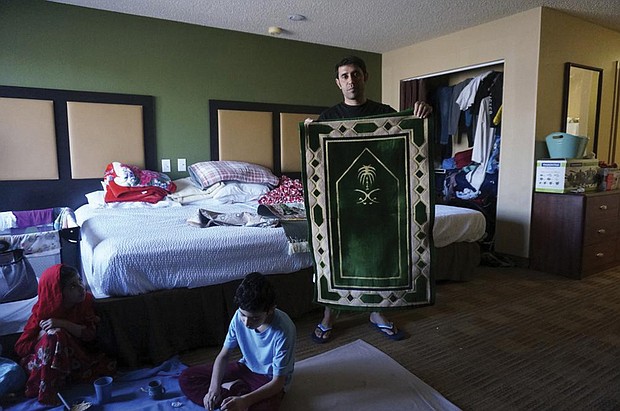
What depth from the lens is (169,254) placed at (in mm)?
1997

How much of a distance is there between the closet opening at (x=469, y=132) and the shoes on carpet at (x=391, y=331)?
6.43ft

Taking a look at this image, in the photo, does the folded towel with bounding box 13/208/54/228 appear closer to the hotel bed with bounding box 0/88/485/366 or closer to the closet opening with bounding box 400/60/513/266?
the hotel bed with bounding box 0/88/485/366

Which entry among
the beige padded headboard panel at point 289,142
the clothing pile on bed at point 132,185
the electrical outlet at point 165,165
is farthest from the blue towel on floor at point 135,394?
the beige padded headboard panel at point 289,142

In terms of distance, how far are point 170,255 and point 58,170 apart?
6.39 feet

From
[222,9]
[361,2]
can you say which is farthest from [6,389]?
[361,2]

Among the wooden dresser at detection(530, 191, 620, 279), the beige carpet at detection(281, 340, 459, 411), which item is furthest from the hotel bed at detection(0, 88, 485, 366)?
the wooden dresser at detection(530, 191, 620, 279)

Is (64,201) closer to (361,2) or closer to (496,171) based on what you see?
(361,2)

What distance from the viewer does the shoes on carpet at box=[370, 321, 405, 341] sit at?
229 centimetres

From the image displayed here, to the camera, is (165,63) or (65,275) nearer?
(65,275)

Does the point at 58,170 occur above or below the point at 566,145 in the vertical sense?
below

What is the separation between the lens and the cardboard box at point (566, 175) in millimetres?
3354

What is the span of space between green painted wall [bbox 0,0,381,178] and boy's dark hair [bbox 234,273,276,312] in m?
2.64

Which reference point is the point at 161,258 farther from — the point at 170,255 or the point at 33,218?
the point at 33,218

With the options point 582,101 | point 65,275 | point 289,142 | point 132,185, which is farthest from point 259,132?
point 582,101
